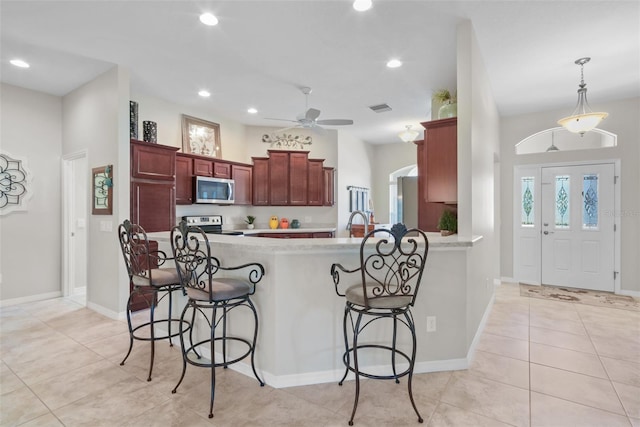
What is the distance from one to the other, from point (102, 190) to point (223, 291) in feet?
8.95

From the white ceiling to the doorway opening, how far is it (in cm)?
103

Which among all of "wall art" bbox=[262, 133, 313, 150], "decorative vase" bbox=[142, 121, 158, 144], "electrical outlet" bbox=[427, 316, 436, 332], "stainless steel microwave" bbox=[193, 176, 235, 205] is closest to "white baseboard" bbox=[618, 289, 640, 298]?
"electrical outlet" bbox=[427, 316, 436, 332]

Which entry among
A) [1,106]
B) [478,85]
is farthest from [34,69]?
[478,85]

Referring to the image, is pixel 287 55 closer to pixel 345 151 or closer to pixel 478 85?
pixel 478 85

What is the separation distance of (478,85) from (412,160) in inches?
176

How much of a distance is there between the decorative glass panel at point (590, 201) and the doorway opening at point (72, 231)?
7079 millimetres

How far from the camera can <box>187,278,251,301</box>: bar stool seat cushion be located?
2.01m

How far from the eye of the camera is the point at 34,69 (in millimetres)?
3664

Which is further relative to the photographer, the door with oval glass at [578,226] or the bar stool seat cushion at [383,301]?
the door with oval glass at [578,226]

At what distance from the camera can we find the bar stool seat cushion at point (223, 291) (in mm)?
2014

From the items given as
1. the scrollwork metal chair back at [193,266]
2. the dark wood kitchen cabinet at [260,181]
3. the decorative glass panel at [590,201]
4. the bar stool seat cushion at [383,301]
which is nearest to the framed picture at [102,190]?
the scrollwork metal chair back at [193,266]

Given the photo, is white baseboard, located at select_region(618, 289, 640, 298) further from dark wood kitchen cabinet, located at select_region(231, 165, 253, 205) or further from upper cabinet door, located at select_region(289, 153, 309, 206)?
dark wood kitchen cabinet, located at select_region(231, 165, 253, 205)

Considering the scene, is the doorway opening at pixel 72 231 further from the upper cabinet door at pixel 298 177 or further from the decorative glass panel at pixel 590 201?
the decorative glass panel at pixel 590 201

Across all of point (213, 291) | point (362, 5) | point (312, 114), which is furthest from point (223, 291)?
point (312, 114)
